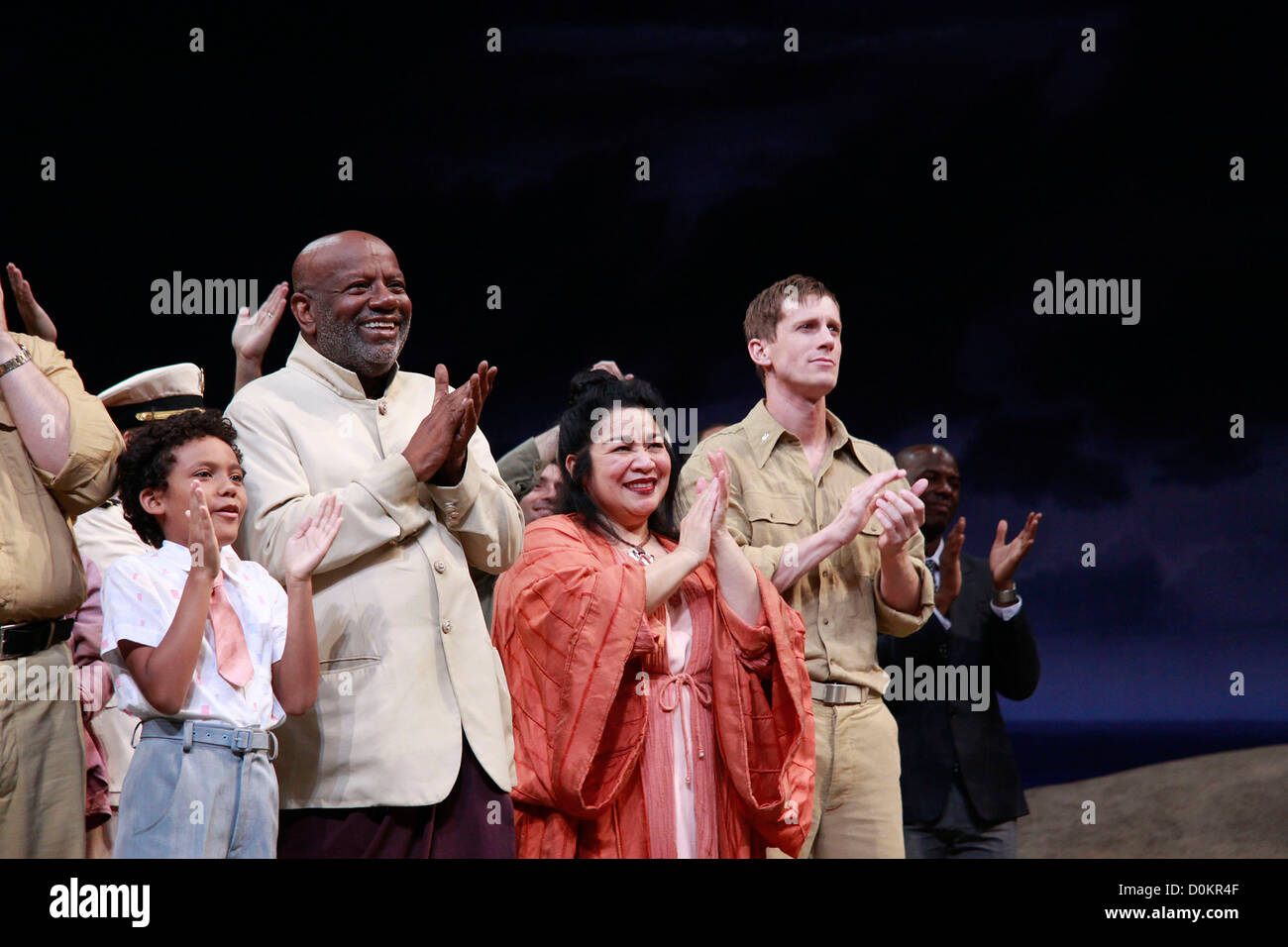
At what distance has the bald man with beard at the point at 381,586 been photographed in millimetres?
2914

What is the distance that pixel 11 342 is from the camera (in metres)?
3.04

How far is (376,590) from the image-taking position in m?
3.00

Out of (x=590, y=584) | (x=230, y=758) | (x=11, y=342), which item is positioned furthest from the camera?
(x=590, y=584)

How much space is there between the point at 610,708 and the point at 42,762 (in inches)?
46.6

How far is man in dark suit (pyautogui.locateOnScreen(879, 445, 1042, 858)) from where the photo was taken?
4254 mm

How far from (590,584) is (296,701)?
28.6 inches

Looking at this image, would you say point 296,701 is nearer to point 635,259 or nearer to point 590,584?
point 590,584

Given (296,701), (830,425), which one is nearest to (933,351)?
(830,425)

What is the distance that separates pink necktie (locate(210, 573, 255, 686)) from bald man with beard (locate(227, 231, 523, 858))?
0.54 ft

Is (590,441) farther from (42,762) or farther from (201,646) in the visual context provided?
(42,762)

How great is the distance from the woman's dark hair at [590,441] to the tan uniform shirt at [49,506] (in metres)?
1.05

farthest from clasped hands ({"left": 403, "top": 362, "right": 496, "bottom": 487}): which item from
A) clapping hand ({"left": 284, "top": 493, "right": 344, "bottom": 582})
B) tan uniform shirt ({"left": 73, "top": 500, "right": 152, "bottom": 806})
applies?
tan uniform shirt ({"left": 73, "top": 500, "right": 152, "bottom": 806})

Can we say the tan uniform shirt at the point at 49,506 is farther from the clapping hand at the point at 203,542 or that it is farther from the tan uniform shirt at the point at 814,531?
the tan uniform shirt at the point at 814,531
